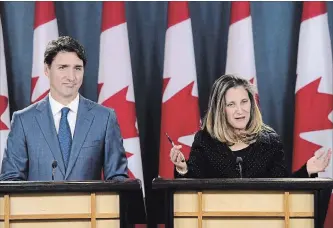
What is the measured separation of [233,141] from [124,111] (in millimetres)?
1158

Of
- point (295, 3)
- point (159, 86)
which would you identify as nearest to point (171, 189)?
point (159, 86)

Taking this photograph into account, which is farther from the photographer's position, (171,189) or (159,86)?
(159,86)

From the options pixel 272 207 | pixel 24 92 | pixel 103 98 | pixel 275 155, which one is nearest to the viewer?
pixel 272 207

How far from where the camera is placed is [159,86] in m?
4.21

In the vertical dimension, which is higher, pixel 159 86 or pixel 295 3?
pixel 295 3

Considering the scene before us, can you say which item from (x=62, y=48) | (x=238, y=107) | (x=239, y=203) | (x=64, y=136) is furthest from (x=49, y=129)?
(x=239, y=203)

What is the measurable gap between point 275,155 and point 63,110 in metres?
0.89

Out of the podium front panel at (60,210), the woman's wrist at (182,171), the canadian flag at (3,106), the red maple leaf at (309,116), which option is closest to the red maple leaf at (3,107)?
the canadian flag at (3,106)

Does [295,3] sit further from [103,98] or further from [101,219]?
[101,219]

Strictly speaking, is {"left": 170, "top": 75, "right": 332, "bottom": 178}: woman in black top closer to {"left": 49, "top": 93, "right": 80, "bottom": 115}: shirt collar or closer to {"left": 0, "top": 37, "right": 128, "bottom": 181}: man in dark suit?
{"left": 0, "top": 37, "right": 128, "bottom": 181}: man in dark suit

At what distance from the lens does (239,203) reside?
7.32 ft

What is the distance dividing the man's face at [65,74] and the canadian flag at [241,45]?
127cm

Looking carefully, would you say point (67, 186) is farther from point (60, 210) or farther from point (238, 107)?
point (238, 107)

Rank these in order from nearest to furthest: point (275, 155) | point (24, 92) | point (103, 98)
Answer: point (275, 155), point (103, 98), point (24, 92)
